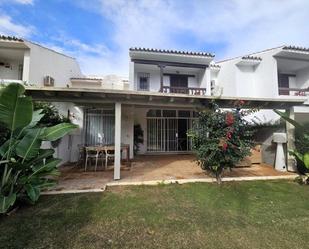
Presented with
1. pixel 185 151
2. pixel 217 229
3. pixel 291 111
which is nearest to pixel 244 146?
pixel 217 229

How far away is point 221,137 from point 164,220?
142 inches

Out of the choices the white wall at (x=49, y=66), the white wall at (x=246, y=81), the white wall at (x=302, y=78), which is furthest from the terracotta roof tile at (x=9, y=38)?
the white wall at (x=302, y=78)

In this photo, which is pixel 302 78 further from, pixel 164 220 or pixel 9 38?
pixel 9 38

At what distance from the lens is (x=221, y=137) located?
676 centimetres

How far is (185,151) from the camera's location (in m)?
14.8

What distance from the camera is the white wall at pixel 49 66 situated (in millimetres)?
11267

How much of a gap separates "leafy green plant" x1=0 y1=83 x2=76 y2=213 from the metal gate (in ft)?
29.4

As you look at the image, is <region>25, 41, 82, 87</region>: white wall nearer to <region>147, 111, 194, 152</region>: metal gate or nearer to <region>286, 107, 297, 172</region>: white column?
<region>147, 111, 194, 152</region>: metal gate

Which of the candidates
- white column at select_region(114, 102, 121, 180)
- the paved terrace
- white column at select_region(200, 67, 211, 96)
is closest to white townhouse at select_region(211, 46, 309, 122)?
white column at select_region(200, 67, 211, 96)

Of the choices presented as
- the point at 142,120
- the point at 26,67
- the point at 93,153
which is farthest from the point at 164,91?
the point at 26,67

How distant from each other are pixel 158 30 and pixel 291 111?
9.62 meters

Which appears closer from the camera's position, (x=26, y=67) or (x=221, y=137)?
(x=221, y=137)

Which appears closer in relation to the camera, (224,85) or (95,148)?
(95,148)

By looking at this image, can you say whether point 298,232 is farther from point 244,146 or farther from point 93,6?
point 93,6
